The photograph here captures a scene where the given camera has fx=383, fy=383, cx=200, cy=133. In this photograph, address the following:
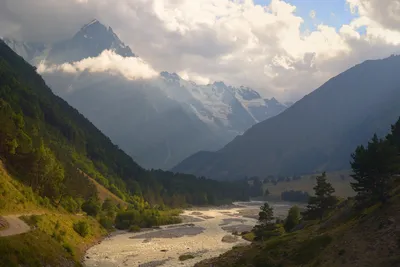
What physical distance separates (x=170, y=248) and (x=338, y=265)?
70.4m

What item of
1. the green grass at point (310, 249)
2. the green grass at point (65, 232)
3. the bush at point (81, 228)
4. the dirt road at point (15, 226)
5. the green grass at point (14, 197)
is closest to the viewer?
the green grass at point (310, 249)

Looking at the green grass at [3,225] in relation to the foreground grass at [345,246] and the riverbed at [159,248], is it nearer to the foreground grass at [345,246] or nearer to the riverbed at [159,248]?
the riverbed at [159,248]

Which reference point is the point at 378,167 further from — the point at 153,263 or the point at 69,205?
the point at 69,205

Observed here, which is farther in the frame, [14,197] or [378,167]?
[14,197]

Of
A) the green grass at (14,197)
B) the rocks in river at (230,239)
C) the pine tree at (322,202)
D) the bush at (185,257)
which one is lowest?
the rocks in river at (230,239)

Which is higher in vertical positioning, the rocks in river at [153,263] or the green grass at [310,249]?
Answer: the green grass at [310,249]

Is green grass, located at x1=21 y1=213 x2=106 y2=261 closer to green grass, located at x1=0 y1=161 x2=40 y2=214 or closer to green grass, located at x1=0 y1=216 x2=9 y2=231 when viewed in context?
green grass, located at x1=0 y1=161 x2=40 y2=214

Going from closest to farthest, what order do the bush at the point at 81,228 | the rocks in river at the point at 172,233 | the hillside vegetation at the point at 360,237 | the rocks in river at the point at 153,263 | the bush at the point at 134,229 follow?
the hillside vegetation at the point at 360,237 < the rocks in river at the point at 153,263 < the bush at the point at 81,228 < the rocks in river at the point at 172,233 < the bush at the point at 134,229

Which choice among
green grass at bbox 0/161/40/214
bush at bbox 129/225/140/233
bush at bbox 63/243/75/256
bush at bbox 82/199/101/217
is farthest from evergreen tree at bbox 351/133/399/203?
bush at bbox 129/225/140/233

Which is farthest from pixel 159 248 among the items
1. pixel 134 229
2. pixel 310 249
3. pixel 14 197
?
pixel 310 249

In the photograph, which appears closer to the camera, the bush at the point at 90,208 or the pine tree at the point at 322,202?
the pine tree at the point at 322,202

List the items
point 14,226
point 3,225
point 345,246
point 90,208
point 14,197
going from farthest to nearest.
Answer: point 90,208 → point 14,197 → point 14,226 → point 3,225 → point 345,246

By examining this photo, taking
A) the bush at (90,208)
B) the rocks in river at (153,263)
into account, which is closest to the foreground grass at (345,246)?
the rocks in river at (153,263)

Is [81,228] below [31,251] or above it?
below
